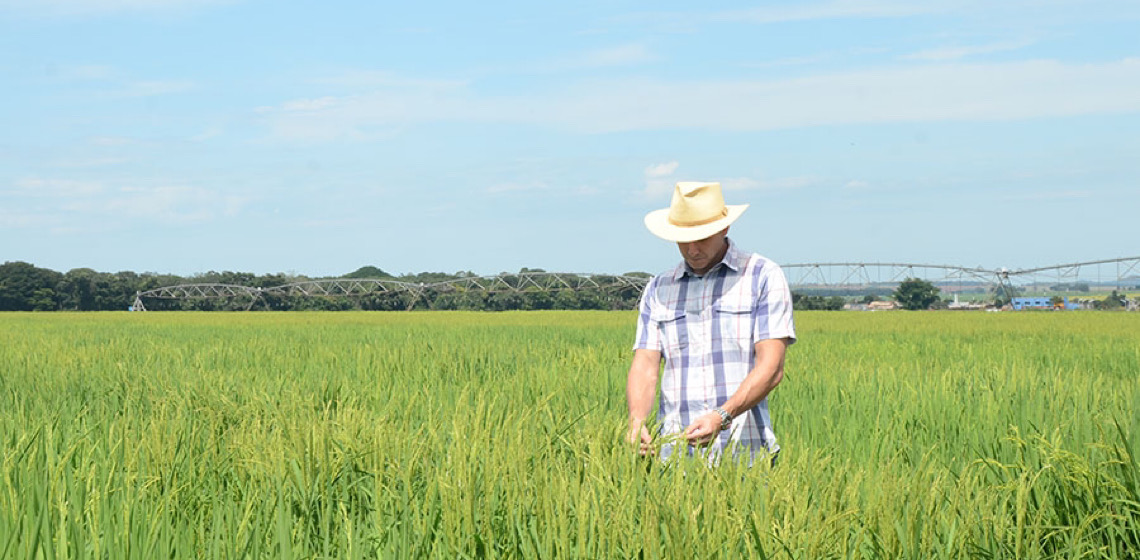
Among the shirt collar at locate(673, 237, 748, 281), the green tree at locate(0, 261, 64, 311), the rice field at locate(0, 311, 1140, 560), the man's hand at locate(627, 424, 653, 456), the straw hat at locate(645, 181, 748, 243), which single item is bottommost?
the rice field at locate(0, 311, 1140, 560)

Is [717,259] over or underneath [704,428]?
over

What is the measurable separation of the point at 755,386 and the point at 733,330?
0.84ft

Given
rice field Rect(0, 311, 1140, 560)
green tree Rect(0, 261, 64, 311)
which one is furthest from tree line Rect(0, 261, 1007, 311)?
rice field Rect(0, 311, 1140, 560)

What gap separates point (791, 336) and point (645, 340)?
555mm

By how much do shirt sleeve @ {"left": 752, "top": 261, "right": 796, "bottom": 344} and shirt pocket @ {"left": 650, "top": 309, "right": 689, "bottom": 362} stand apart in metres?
0.26

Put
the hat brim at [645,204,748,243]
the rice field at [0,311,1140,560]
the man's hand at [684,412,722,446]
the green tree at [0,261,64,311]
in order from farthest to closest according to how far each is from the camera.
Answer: the green tree at [0,261,64,311] < the hat brim at [645,204,748,243] < the man's hand at [684,412,722,446] < the rice field at [0,311,1140,560]

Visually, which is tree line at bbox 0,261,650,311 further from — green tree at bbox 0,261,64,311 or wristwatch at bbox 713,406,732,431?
wristwatch at bbox 713,406,732,431

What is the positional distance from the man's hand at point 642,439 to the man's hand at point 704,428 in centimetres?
Answer: 14

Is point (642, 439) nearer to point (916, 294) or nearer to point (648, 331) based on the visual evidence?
point (648, 331)

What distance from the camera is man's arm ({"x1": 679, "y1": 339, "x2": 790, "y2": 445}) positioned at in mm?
3123

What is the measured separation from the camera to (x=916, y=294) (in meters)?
80.9

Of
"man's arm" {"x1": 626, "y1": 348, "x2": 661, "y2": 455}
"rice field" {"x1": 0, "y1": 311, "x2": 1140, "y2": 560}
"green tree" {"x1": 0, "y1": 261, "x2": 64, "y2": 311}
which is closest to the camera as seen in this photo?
"rice field" {"x1": 0, "y1": 311, "x2": 1140, "y2": 560}

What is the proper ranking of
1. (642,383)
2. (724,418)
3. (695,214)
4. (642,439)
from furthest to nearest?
(642,383), (695,214), (724,418), (642,439)

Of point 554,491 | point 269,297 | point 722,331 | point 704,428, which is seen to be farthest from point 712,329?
point 269,297
